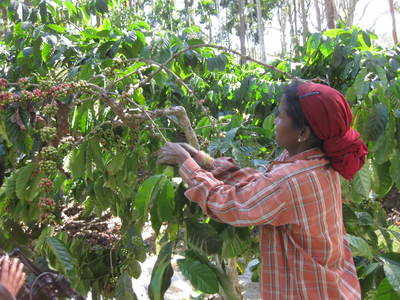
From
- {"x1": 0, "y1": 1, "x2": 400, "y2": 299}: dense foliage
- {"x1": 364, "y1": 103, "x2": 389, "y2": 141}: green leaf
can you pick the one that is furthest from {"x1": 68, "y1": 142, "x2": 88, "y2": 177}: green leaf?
{"x1": 364, "y1": 103, "x2": 389, "y2": 141}: green leaf

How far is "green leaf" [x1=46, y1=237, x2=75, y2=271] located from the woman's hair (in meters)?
0.90

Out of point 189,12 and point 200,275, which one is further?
point 189,12

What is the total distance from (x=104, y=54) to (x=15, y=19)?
1368 mm

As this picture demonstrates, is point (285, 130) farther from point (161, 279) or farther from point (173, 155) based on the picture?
point (161, 279)

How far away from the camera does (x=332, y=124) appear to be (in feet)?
3.68

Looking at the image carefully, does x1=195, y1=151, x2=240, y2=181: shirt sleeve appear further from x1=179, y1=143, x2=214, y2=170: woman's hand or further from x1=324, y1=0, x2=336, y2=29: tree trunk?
x1=324, y1=0, x2=336, y2=29: tree trunk

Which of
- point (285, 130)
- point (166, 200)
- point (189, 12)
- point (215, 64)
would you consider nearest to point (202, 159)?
point (166, 200)

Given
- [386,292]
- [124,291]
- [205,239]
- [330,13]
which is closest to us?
[205,239]

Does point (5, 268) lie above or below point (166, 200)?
below

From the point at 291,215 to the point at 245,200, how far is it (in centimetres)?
14

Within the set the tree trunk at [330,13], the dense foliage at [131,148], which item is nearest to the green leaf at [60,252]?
the dense foliage at [131,148]

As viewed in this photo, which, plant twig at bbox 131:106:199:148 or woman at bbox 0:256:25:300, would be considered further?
plant twig at bbox 131:106:199:148

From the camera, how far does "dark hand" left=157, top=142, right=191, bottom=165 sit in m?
1.25

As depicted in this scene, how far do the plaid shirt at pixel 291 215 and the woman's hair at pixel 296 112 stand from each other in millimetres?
37
